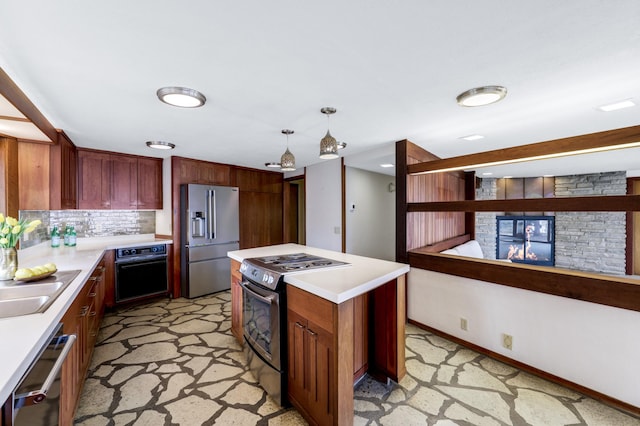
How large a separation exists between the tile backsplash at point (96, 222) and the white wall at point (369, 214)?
3523mm

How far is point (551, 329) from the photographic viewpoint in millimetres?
2139

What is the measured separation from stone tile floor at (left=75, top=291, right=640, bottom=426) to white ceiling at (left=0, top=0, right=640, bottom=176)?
2276mm

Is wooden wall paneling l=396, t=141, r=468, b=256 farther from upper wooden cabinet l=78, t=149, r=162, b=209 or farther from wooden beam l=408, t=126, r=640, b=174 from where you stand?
upper wooden cabinet l=78, t=149, r=162, b=209

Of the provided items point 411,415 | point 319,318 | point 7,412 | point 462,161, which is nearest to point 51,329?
point 7,412

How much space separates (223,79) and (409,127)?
1934 mm

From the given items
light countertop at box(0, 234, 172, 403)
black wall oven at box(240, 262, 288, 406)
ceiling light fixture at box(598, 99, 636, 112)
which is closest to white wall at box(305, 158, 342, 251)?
black wall oven at box(240, 262, 288, 406)

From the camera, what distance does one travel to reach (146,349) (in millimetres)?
2695

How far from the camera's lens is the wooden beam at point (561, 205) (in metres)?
1.80

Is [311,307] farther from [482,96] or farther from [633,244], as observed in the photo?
[633,244]

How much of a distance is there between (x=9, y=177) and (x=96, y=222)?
1.64 m

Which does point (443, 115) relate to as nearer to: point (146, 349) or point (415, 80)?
point (415, 80)

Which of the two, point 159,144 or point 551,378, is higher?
point 159,144

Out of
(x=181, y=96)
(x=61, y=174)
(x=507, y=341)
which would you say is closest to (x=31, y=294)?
(x=181, y=96)

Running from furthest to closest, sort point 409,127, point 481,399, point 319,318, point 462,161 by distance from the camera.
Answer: point 409,127, point 462,161, point 481,399, point 319,318
